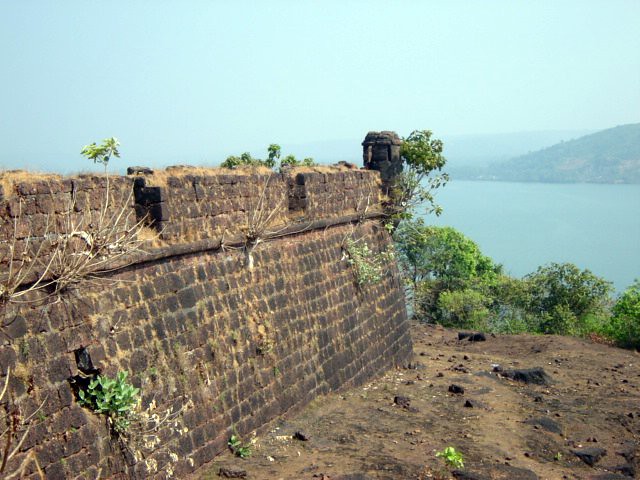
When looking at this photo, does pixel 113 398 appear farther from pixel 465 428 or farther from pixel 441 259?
pixel 441 259

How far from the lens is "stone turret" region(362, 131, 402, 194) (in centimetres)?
1588

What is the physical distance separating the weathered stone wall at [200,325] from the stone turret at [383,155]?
150cm

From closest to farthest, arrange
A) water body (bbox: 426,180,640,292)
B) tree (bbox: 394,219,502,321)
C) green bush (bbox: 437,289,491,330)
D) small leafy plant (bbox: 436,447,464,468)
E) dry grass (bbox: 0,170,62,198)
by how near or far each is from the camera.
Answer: dry grass (bbox: 0,170,62,198) < small leafy plant (bbox: 436,447,464,468) < green bush (bbox: 437,289,491,330) < tree (bbox: 394,219,502,321) < water body (bbox: 426,180,640,292)

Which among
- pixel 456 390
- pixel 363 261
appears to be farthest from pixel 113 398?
pixel 456 390

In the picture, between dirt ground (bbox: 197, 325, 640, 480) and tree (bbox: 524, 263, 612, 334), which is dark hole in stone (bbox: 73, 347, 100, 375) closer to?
dirt ground (bbox: 197, 325, 640, 480)

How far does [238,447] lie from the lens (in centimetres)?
952

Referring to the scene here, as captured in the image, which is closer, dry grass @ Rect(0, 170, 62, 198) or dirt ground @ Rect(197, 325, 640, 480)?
dry grass @ Rect(0, 170, 62, 198)

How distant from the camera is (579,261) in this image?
115 metres

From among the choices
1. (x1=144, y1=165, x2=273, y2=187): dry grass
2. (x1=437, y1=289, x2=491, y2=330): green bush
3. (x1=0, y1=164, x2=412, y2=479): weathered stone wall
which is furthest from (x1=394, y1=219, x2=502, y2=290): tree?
(x1=144, y1=165, x2=273, y2=187): dry grass

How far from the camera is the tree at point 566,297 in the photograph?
26.1 m

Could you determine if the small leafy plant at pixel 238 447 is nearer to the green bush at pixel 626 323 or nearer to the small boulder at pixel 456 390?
the small boulder at pixel 456 390

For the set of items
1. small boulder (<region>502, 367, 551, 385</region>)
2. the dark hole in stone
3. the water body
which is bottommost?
the water body

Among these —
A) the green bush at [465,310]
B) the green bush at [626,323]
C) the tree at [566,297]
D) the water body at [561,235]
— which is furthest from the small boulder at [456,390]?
the water body at [561,235]

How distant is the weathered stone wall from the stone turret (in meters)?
1.50
